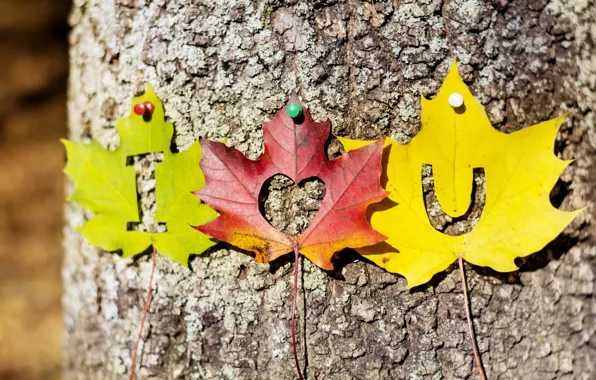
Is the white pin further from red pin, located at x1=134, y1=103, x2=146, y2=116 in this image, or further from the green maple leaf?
red pin, located at x1=134, y1=103, x2=146, y2=116

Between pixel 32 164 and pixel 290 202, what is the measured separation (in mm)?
3101

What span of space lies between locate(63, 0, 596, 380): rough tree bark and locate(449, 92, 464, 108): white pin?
0.24 feet

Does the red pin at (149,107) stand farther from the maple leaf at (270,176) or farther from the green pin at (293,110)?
the green pin at (293,110)

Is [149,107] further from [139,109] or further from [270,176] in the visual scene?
[270,176]

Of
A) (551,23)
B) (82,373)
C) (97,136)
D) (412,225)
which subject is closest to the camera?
(412,225)

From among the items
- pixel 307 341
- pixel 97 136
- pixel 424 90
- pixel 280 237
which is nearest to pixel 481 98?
pixel 424 90

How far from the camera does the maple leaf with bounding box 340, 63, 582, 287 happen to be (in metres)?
1.03

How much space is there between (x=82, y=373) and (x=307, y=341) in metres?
0.76

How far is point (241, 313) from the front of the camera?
1124 millimetres

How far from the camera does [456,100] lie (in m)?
1.03

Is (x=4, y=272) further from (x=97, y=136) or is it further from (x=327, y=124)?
(x=327, y=124)

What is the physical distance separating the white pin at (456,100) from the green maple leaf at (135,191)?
0.58 meters

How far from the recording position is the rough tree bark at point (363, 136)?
3.58ft

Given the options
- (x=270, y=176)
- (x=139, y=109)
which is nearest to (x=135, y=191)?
(x=139, y=109)
